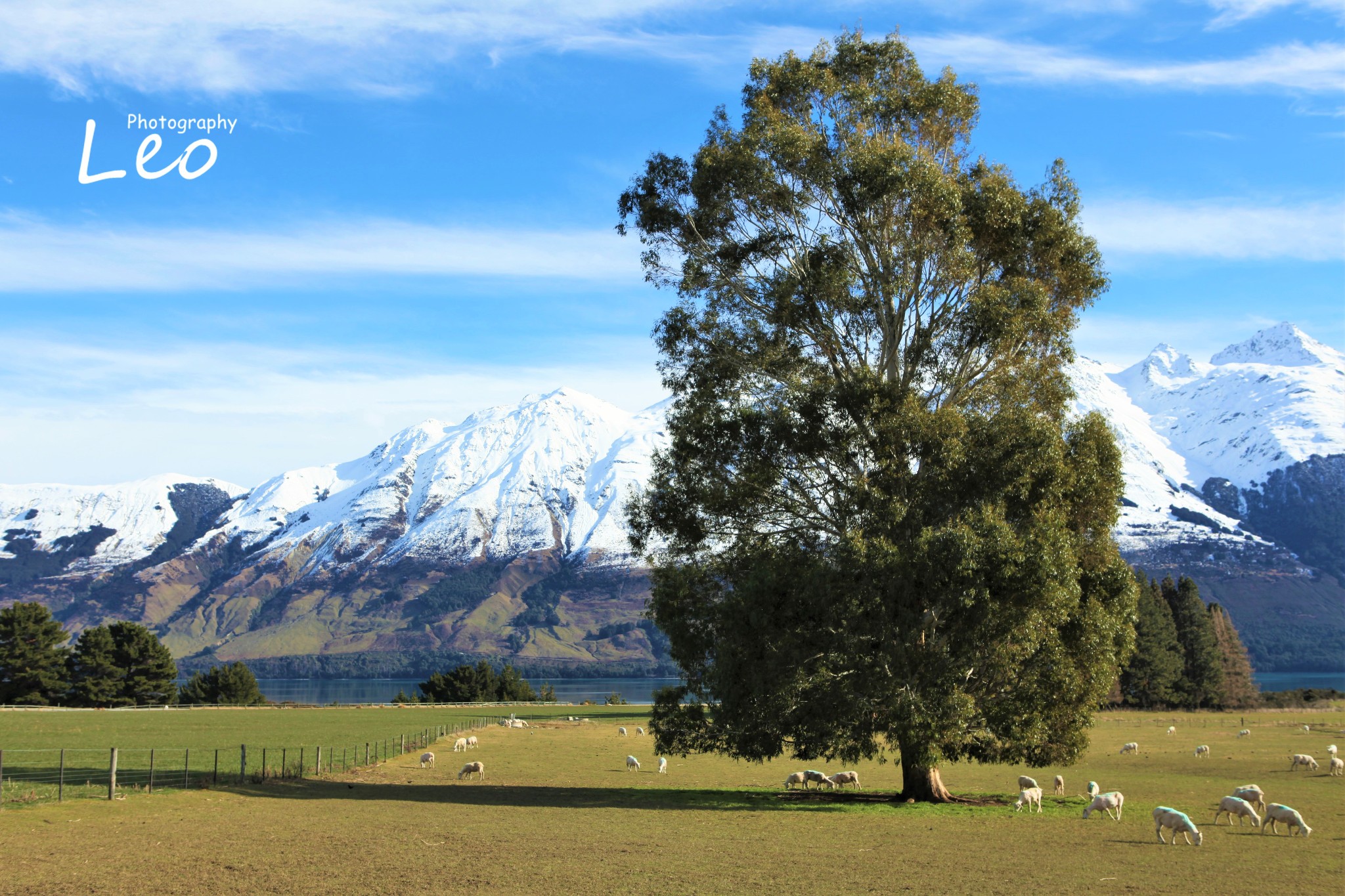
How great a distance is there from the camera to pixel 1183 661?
393ft

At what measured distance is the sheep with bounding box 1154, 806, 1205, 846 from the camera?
Result: 24094mm

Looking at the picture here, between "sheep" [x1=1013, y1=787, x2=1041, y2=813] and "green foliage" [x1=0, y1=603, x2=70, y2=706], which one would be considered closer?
"sheep" [x1=1013, y1=787, x2=1041, y2=813]

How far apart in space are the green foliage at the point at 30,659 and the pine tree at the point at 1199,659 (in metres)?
120

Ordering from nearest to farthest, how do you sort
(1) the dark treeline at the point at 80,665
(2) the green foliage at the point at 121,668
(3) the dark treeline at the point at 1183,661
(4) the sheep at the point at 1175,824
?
(4) the sheep at the point at 1175,824 → (1) the dark treeline at the point at 80,665 → (2) the green foliage at the point at 121,668 → (3) the dark treeline at the point at 1183,661

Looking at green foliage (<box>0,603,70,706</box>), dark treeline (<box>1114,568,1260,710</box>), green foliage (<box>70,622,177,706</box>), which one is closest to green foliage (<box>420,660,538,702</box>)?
green foliage (<box>70,622,177,706</box>)

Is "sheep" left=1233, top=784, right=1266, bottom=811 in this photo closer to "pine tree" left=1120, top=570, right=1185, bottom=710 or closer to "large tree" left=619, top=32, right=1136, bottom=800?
"large tree" left=619, top=32, right=1136, bottom=800

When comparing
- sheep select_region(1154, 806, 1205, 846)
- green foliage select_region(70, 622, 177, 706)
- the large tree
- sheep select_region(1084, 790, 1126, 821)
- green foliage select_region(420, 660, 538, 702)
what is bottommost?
green foliage select_region(420, 660, 538, 702)

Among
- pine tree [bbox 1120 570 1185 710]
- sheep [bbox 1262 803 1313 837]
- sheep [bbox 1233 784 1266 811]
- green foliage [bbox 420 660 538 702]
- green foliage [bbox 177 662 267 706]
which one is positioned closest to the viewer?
sheep [bbox 1262 803 1313 837]

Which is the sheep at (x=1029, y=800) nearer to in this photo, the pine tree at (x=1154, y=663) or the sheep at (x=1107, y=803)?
the sheep at (x=1107, y=803)

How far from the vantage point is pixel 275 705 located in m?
126

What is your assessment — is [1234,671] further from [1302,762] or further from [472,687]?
[472,687]

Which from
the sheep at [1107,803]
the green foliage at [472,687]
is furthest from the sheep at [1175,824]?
the green foliage at [472,687]

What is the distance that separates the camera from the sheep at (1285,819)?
Answer: 25406 millimetres

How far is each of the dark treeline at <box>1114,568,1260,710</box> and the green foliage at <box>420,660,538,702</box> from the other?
A: 2987 inches
